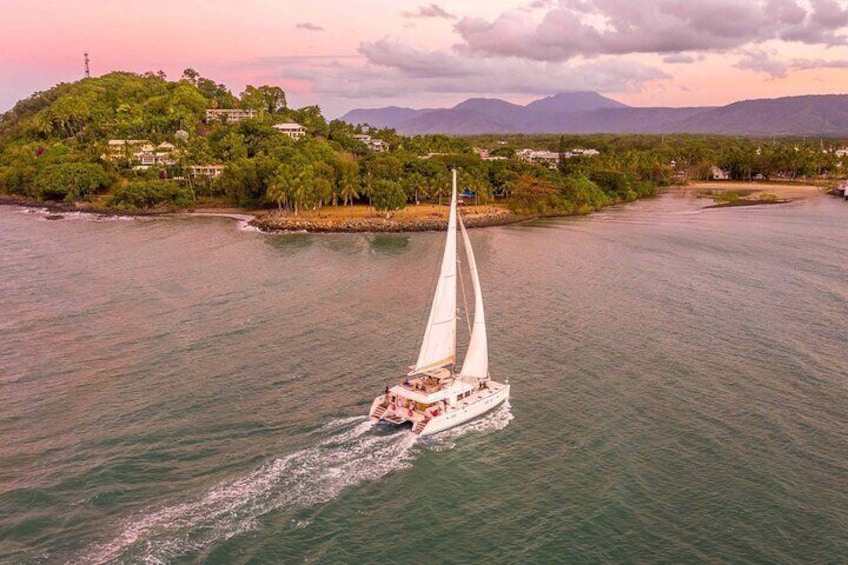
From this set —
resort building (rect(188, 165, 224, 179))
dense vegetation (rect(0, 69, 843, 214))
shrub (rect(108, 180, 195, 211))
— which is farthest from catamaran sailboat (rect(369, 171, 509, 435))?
resort building (rect(188, 165, 224, 179))

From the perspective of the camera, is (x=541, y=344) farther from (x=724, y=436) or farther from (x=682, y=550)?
(x=682, y=550)

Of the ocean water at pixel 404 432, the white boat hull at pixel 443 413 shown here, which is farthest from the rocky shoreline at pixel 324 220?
the white boat hull at pixel 443 413

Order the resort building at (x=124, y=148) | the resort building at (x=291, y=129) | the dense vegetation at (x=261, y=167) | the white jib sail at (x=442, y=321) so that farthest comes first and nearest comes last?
the resort building at (x=291, y=129) < the resort building at (x=124, y=148) < the dense vegetation at (x=261, y=167) < the white jib sail at (x=442, y=321)

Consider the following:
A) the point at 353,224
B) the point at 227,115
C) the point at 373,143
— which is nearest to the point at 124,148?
the point at 227,115

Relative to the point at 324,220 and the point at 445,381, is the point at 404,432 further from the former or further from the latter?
the point at 324,220

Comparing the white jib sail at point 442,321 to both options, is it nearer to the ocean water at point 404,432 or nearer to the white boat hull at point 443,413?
the white boat hull at point 443,413

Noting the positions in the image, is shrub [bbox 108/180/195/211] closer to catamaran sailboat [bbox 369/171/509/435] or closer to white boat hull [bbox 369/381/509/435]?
catamaran sailboat [bbox 369/171/509/435]
